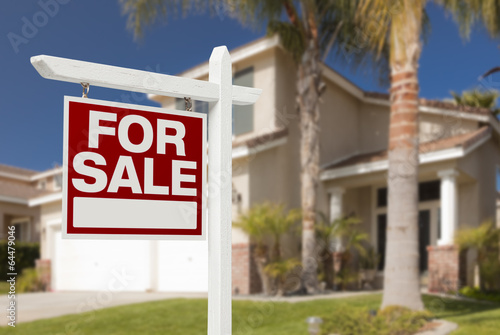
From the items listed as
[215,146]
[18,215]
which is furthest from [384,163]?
[18,215]

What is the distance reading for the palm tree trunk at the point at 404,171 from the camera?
9.46m

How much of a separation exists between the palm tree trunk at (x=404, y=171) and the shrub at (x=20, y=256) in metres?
19.0

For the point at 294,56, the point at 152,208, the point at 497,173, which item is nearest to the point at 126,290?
the point at 294,56

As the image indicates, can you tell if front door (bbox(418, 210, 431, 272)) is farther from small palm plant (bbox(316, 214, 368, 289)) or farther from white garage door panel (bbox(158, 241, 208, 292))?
white garage door panel (bbox(158, 241, 208, 292))

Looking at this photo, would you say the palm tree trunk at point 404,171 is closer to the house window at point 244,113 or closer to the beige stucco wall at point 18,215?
the house window at point 244,113

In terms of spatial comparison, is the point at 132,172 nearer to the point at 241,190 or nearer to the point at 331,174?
the point at 241,190

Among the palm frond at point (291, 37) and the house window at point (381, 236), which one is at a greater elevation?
the palm frond at point (291, 37)

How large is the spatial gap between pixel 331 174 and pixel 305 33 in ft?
14.4

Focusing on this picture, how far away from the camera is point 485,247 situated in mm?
14781

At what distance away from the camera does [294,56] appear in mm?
15828

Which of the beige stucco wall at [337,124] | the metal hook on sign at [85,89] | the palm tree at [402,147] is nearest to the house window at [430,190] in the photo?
the beige stucco wall at [337,124]

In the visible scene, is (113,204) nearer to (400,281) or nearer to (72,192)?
(72,192)

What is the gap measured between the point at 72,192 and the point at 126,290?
16.1 m

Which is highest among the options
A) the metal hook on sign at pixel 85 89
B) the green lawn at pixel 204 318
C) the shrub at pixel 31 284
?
the metal hook on sign at pixel 85 89
